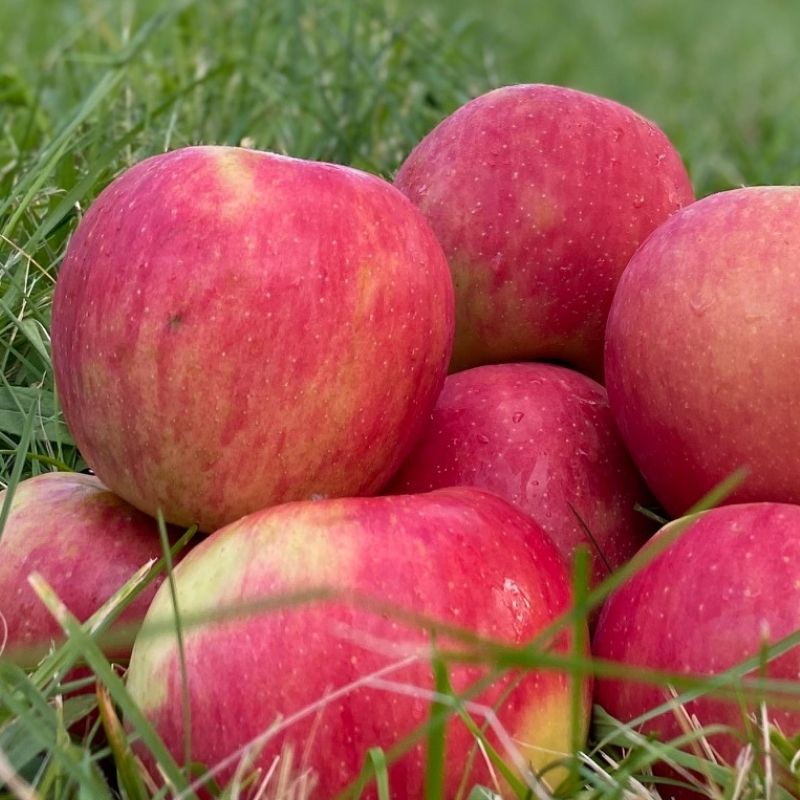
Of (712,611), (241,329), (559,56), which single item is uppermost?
(241,329)

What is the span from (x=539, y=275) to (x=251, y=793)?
2.43ft

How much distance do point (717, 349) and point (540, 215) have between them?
36 cm

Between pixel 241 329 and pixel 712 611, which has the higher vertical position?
pixel 241 329

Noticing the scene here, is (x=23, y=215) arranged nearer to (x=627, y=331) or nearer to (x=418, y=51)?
(x=627, y=331)

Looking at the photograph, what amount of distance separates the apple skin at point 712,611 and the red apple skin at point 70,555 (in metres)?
0.44

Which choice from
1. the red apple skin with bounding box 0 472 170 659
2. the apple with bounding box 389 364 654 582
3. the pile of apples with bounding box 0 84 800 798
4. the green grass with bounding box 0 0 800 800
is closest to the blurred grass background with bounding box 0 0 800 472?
the green grass with bounding box 0 0 800 800

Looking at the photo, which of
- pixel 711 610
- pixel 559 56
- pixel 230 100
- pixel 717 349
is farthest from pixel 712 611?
pixel 559 56

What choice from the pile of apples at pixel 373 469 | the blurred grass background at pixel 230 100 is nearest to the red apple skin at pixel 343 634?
the pile of apples at pixel 373 469

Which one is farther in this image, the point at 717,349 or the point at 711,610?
the point at 717,349

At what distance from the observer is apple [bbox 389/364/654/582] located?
4.61 ft

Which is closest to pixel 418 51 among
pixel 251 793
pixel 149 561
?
pixel 149 561

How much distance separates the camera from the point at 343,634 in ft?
3.41

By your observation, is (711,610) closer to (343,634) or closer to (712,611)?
(712,611)

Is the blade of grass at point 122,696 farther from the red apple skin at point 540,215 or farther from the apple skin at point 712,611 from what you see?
the red apple skin at point 540,215
